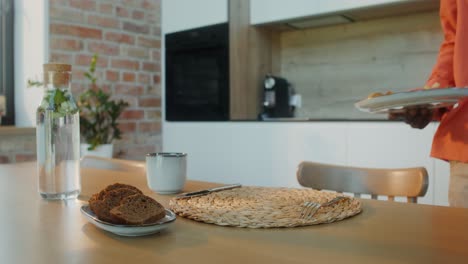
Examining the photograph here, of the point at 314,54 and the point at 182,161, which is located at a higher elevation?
the point at 314,54

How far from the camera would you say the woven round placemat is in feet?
2.23

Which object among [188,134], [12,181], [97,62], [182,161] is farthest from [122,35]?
[182,161]

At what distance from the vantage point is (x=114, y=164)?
63.0 inches

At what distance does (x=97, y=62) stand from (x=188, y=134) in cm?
76

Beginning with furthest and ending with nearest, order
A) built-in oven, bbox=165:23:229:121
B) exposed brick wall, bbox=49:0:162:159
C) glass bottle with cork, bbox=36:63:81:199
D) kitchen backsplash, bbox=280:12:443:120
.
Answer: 1. built-in oven, bbox=165:23:229:121
2. exposed brick wall, bbox=49:0:162:159
3. kitchen backsplash, bbox=280:12:443:120
4. glass bottle with cork, bbox=36:63:81:199

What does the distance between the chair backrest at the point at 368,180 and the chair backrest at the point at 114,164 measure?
0.55m

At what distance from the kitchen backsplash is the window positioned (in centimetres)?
181

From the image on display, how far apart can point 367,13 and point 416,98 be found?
1.78 metres

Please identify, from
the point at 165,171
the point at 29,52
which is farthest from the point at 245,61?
the point at 165,171

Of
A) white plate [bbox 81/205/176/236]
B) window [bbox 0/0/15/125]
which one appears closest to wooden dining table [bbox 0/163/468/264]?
white plate [bbox 81/205/176/236]

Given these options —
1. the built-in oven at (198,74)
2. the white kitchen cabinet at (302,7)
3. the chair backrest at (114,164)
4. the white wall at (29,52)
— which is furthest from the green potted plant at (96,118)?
the chair backrest at (114,164)

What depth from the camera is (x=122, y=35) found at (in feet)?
10.6

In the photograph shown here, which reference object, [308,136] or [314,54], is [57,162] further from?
[314,54]

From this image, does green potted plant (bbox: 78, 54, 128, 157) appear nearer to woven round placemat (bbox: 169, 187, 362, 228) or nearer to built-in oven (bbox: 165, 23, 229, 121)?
built-in oven (bbox: 165, 23, 229, 121)
